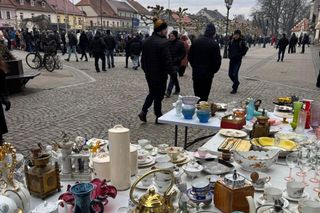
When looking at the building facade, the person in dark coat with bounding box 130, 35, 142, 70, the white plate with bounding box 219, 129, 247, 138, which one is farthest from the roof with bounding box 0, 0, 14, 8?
the white plate with bounding box 219, 129, 247, 138

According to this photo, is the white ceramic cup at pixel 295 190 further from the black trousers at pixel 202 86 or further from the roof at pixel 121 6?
the roof at pixel 121 6

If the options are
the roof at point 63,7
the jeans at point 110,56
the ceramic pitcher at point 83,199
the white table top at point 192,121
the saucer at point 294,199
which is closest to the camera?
the ceramic pitcher at point 83,199

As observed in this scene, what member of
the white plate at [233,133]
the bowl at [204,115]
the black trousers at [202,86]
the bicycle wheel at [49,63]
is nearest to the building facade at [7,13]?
the bicycle wheel at [49,63]

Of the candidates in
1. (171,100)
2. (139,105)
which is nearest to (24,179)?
(139,105)

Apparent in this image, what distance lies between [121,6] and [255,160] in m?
81.4

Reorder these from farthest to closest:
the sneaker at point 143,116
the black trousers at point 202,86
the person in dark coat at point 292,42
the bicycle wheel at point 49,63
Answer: the person in dark coat at point 292,42 → the bicycle wheel at point 49,63 → the sneaker at point 143,116 → the black trousers at point 202,86

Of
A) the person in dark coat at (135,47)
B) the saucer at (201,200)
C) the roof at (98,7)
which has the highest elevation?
the roof at (98,7)

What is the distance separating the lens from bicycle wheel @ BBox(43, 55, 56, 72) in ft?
40.6

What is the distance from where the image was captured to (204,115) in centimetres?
333

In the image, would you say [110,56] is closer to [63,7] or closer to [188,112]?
[188,112]

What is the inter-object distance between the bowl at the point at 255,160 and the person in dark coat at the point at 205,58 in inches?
138

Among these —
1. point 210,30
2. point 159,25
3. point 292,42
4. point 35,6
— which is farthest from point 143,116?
point 35,6

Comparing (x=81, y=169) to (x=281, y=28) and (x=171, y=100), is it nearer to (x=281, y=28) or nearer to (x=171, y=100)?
(x=171, y=100)

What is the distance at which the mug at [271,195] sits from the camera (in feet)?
5.28
